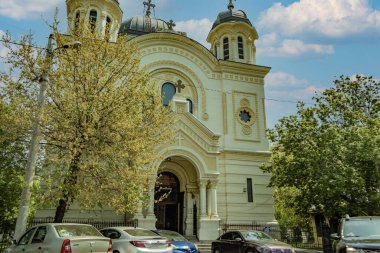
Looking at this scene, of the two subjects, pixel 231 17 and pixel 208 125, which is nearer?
pixel 208 125

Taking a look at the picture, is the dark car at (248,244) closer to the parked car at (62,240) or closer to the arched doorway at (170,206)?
the parked car at (62,240)

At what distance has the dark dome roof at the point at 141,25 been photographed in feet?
105

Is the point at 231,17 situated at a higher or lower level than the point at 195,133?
higher

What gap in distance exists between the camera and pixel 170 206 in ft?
78.0

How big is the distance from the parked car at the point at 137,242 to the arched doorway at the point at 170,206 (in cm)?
1129

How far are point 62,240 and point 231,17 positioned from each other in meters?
26.5

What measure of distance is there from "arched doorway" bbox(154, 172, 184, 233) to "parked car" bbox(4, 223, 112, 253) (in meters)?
13.1

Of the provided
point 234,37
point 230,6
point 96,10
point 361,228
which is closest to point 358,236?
point 361,228

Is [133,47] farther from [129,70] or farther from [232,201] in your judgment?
[232,201]

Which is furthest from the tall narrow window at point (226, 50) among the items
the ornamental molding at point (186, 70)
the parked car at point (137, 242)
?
the parked car at point (137, 242)

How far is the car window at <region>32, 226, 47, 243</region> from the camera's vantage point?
9234mm

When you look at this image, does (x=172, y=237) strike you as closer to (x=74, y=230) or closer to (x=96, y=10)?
(x=74, y=230)

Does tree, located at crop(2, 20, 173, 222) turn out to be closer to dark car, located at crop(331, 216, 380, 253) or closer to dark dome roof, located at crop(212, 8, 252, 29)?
dark car, located at crop(331, 216, 380, 253)

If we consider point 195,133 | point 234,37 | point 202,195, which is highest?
point 234,37
